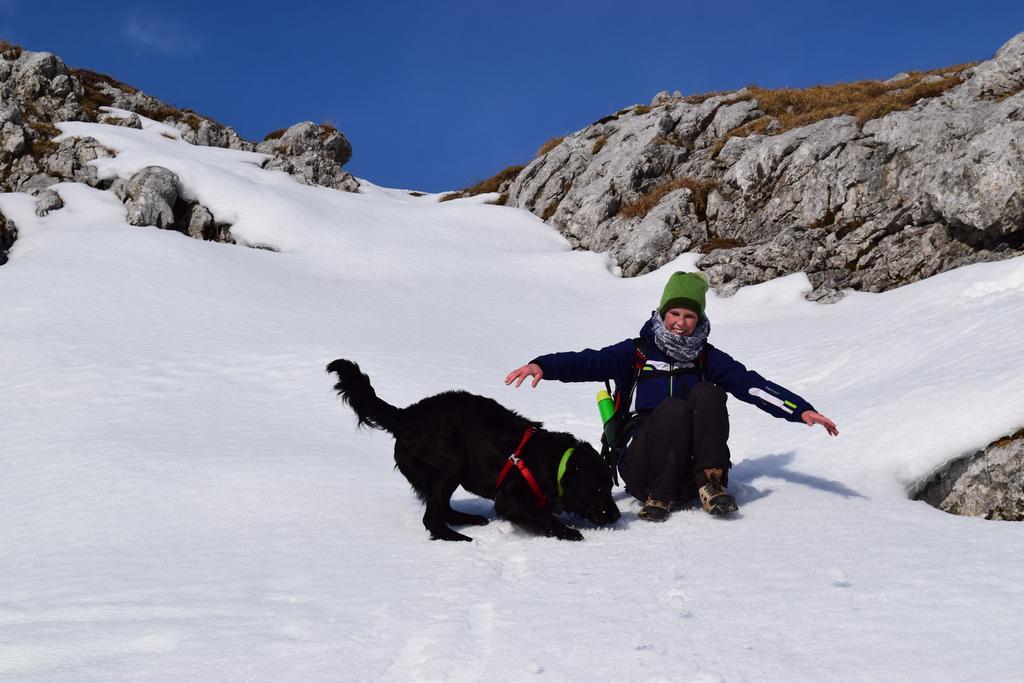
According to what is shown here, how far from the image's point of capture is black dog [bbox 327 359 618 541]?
431 cm

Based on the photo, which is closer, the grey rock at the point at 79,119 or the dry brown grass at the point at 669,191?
the dry brown grass at the point at 669,191

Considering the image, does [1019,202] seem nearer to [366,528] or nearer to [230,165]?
[366,528]

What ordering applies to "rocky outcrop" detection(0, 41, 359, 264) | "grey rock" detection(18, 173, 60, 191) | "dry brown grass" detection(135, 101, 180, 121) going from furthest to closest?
1. "dry brown grass" detection(135, 101, 180, 121)
2. "grey rock" detection(18, 173, 60, 191)
3. "rocky outcrop" detection(0, 41, 359, 264)

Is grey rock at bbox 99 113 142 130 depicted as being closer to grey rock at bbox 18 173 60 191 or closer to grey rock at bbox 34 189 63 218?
grey rock at bbox 18 173 60 191

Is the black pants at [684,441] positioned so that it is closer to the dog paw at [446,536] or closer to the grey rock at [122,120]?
the dog paw at [446,536]

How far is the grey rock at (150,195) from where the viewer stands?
20125mm

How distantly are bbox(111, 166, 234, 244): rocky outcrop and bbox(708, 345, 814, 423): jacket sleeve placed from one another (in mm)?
19301

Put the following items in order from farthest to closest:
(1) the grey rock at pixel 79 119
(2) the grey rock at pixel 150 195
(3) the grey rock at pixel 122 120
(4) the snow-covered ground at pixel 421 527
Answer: (3) the grey rock at pixel 122 120 < (1) the grey rock at pixel 79 119 < (2) the grey rock at pixel 150 195 < (4) the snow-covered ground at pixel 421 527

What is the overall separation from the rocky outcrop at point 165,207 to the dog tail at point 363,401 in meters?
17.9

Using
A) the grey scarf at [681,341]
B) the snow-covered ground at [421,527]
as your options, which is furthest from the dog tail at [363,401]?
the grey scarf at [681,341]

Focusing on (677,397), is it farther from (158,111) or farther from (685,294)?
(158,111)

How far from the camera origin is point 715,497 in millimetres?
4164

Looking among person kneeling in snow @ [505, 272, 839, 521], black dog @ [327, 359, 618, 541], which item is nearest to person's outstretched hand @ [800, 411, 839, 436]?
person kneeling in snow @ [505, 272, 839, 521]

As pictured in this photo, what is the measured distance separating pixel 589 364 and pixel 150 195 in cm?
2057
